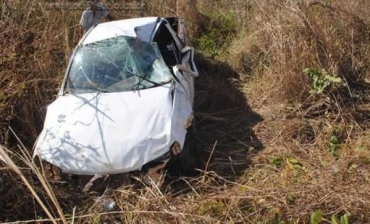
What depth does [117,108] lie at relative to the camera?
5508 mm

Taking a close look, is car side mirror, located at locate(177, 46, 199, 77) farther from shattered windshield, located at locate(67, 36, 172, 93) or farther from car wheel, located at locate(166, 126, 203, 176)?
car wheel, located at locate(166, 126, 203, 176)

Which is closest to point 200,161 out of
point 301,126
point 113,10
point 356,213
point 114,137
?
point 114,137

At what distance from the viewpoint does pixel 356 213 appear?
167 inches

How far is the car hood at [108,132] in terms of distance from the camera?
200 inches

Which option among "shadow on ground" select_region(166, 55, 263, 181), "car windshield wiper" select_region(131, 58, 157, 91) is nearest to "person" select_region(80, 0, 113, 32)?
"shadow on ground" select_region(166, 55, 263, 181)

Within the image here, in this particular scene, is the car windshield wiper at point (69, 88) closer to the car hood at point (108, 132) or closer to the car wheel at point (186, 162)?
the car hood at point (108, 132)

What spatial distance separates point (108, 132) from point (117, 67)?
3.75ft

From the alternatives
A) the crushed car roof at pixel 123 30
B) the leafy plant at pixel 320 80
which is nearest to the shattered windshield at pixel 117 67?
the crushed car roof at pixel 123 30

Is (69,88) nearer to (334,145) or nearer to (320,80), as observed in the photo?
(334,145)

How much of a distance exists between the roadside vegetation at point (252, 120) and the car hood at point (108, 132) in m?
0.30

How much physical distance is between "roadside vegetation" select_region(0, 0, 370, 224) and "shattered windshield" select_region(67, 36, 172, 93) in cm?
81

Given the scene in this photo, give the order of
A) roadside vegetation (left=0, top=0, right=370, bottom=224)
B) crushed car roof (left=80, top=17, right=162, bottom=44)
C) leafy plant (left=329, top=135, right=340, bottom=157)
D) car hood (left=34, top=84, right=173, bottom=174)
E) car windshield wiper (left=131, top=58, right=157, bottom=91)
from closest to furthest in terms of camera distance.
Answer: roadside vegetation (left=0, top=0, right=370, bottom=224)
car hood (left=34, top=84, right=173, bottom=174)
car windshield wiper (left=131, top=58, right=157, bottom=91)
leafy plant (left=329, top=135, right=340, bottom=157)
crushed car roof (left=80, top=17, right=162, bottom=44)

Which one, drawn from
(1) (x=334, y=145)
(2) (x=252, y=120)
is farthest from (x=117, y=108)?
(1) (x=334, y=145)

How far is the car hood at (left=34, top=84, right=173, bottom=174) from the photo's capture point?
16.7 feet
